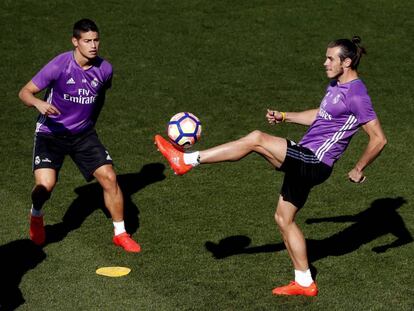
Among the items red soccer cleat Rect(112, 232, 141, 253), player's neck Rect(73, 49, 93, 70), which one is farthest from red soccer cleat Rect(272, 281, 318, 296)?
player's neck Rect(73, 49, 93, 70)

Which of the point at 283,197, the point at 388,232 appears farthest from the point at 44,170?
the point at 388,232

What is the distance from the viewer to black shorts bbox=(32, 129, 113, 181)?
12289 mm

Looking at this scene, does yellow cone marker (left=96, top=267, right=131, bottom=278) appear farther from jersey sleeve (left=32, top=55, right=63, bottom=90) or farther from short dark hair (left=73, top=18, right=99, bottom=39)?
short dark hair (left=73, top=18, right=99, bottom=39)

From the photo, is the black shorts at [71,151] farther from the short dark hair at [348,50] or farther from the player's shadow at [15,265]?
the short dark hair at [348,50]

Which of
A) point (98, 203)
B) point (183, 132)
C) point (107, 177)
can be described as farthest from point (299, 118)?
point (98, 203)

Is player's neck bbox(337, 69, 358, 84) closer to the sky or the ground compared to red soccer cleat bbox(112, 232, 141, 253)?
closer to the sky

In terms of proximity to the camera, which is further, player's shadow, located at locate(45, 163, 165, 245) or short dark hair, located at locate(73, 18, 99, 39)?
player's shadow, located at locate(45, 163, 165, 245)

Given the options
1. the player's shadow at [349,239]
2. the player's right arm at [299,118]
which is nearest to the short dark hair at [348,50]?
the player's right arm at [299,118]

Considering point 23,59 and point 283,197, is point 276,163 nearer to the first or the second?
point 283,197

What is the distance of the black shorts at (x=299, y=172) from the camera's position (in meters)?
10.6

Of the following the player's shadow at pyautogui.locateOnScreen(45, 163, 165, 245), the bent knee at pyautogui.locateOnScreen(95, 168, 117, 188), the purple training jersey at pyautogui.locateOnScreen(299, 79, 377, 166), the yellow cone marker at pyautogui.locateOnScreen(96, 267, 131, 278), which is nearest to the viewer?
the purple training jersey at pyautogui.locateOnScreen(299, 79, 377, 166)

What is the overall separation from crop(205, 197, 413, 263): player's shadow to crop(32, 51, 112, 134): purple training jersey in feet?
7.90

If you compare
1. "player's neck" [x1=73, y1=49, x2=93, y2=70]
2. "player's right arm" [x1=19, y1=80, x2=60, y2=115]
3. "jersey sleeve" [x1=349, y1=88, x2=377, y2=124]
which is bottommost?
"jersey sleeve" [x1=349, y1=88, x2=377, y2=124]

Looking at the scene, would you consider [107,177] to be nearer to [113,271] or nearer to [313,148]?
[113,271]
